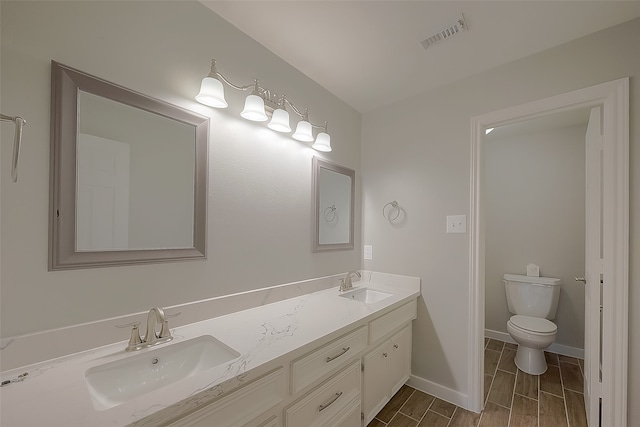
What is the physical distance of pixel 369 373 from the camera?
1.50m

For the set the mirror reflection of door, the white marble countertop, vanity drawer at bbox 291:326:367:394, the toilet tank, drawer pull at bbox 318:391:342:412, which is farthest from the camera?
the toilet tank

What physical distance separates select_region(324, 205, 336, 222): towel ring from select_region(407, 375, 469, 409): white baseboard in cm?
145

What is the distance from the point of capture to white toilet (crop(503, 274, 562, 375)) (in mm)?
2152

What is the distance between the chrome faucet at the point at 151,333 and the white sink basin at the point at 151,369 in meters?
0.04

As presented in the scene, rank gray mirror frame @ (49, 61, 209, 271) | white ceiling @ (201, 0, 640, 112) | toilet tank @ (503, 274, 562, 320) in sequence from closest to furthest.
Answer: gray mirror frame @ (49, 61, 209, 271)
white ceiling @ (201, 0, 640, 112)
toilet tank @ (503, 274, 562, 320)

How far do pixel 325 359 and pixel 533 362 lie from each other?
2.24 metres

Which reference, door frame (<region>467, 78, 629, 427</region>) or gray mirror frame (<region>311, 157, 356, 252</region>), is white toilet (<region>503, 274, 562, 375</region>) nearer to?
door frame (<region>467, 78, 629, 427</region>)

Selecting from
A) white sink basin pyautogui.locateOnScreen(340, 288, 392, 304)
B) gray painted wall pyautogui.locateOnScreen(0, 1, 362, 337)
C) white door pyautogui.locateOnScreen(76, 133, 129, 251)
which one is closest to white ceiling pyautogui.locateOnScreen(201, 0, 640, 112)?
gray painted wall pyautogui.locateOnScreen(0, 1, 362, 337)

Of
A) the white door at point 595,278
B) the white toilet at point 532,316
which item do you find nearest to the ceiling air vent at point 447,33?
the white door at point 595,278

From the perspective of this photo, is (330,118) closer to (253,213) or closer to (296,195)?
(296,195)

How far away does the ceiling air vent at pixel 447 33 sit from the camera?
4.52 ft

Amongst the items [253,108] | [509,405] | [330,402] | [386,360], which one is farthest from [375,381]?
[253,108]

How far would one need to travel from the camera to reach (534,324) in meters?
2.26

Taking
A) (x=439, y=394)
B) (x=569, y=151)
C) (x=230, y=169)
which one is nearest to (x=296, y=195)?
(x=230, y=169)
